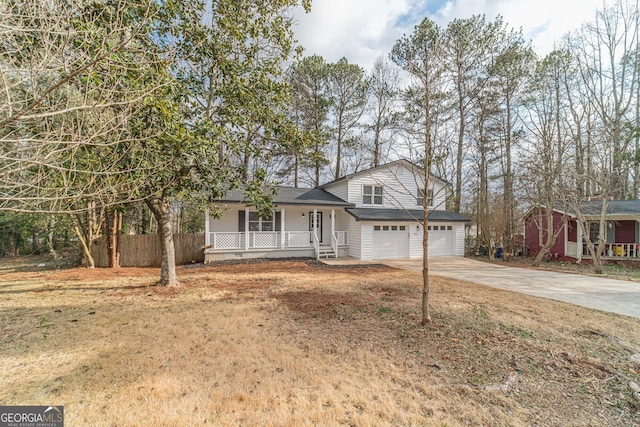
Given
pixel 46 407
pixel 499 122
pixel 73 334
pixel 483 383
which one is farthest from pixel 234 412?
pixel 499 122

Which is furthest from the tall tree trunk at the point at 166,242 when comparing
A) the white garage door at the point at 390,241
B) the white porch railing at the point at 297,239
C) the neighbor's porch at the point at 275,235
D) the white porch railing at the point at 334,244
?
the white garage door at the point at 390,241

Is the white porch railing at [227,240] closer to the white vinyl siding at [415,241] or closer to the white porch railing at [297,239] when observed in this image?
the white porch railing at [297,239]

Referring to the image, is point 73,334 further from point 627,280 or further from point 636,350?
point 627,280

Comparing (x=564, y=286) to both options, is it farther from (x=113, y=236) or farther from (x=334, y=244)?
(x=113, y=236)

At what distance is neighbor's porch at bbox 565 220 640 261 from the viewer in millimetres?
13625

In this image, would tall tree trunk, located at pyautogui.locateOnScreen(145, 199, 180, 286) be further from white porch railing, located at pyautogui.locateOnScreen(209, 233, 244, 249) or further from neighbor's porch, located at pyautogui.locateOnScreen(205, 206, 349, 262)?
white porch railing, located at pyautogui.locateOnScreen(209, 233, 244, 249)

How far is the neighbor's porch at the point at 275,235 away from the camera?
1276cm

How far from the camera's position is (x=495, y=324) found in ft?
15.1

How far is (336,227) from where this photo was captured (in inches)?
639

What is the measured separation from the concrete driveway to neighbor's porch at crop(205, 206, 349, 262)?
16.0ft

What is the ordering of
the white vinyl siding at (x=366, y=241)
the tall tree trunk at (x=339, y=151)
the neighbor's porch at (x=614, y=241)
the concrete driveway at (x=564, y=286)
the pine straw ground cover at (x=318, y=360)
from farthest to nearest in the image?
the tall tree trunk at (x=339, y=151) → the white vinyl siding at (x=366, y=241) → the neighbor's porch at (x=614, y=241) → the concrete driveway at (x=564, y=286) → the pine straw ground cover at (x=318, y=360)

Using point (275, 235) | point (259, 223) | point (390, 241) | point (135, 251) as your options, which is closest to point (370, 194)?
point (390, 241)

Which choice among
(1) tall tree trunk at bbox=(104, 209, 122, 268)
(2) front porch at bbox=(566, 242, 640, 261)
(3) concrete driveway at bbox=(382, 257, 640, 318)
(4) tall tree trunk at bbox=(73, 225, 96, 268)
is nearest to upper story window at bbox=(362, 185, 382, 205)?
(3) concrete driveway at bbox=(382, 257, 640, 318)

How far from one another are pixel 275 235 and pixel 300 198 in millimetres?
2498
